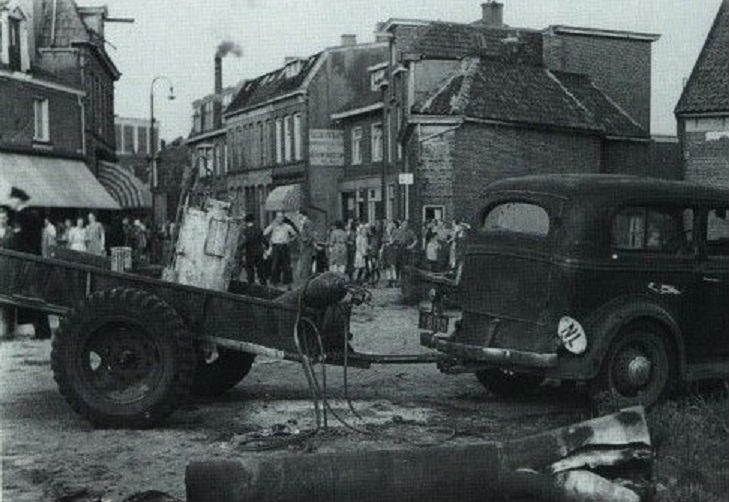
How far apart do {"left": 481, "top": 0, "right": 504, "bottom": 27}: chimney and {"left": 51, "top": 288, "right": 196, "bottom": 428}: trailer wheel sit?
1331 inches

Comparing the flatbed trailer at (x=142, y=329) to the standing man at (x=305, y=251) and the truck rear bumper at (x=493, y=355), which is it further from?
the standing man at (x=305, y=251)

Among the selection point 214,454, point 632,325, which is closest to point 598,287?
point 632,325

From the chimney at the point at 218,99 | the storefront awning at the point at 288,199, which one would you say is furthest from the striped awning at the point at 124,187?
the chimney at the point at 218,99

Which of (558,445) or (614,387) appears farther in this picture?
(614,387)

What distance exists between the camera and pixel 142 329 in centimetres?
780

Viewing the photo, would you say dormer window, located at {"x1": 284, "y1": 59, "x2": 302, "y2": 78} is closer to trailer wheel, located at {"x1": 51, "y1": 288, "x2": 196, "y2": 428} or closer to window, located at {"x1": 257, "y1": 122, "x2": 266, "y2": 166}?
window, located at {"x1": 257, "y1": 122, "x2": 266, "y2": 166}

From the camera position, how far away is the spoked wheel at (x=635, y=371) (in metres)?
8.23

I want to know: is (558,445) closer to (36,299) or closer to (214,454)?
(214,454)

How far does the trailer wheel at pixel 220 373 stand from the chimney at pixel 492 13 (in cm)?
3227

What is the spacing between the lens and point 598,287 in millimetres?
8289

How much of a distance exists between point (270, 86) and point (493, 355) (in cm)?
4412

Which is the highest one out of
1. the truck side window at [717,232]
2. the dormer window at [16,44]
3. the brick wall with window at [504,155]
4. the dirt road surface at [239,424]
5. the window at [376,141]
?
the dormer window at [16,44]

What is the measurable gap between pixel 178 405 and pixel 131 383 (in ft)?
1.43

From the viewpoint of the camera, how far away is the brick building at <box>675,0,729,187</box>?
25.5 metres
